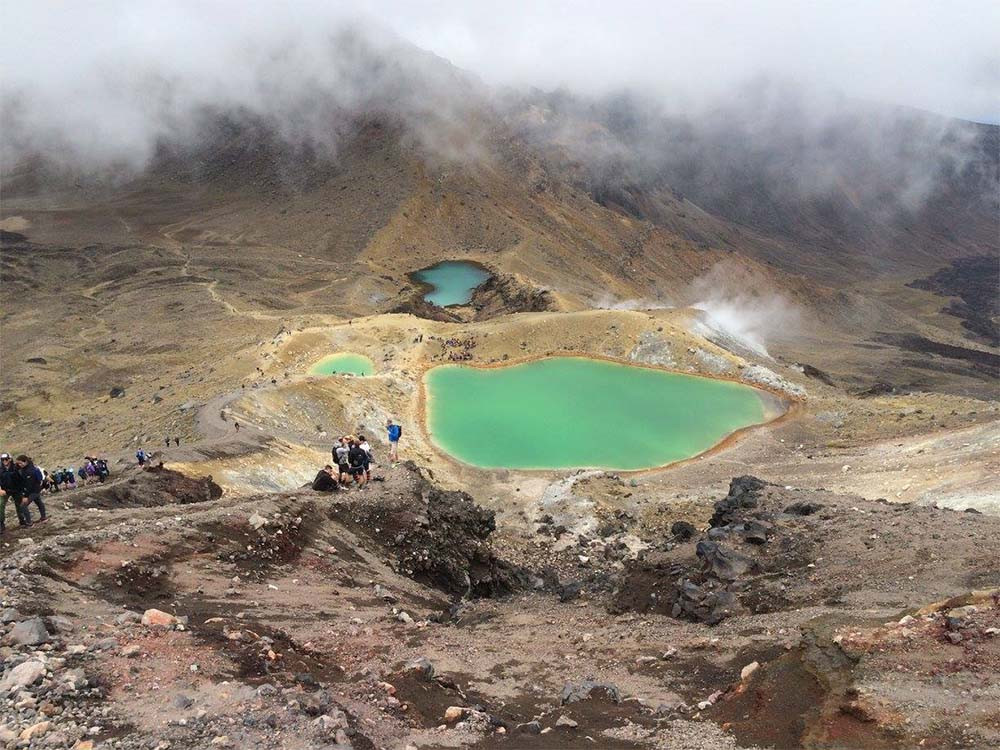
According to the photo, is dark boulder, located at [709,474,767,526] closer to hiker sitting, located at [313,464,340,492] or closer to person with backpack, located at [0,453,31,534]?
hiker sitting, located at [313,464,340,492]

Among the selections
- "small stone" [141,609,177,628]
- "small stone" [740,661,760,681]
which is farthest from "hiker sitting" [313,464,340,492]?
"small stone" [740,661,760,681]

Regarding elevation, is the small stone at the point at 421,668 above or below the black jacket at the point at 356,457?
above

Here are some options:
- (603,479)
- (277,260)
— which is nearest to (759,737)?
(603,479)

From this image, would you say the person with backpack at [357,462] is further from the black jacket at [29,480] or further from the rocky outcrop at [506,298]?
the rocky outcrop at [506,298]

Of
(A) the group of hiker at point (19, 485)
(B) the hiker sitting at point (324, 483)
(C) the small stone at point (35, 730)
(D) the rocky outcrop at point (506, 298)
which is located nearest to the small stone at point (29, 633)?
(C) the small stone at point (35, 730)

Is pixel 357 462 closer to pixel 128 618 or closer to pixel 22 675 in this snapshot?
pixel 128 618

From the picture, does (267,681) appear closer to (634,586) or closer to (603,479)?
(634,586)
